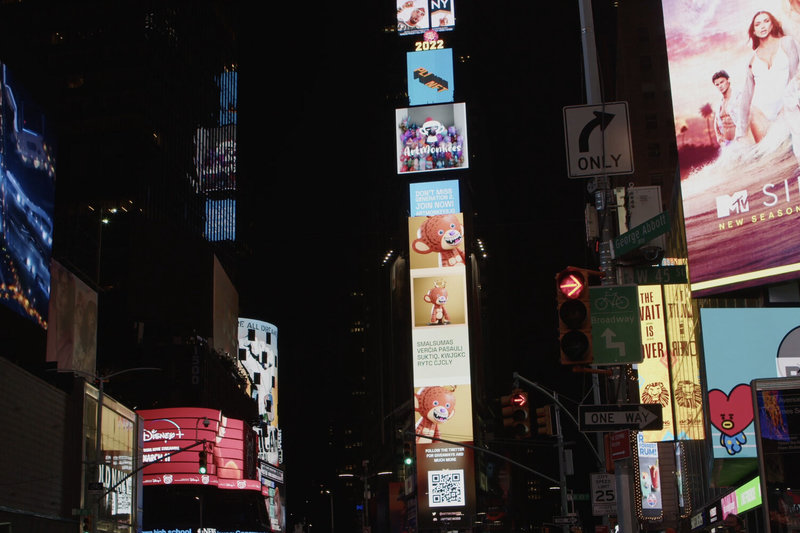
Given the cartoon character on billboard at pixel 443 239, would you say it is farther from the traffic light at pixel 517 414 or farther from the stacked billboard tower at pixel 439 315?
the traffic light at pixel 517 414

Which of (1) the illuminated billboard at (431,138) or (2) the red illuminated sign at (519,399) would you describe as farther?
(1) the illuminated billboard at (431,138)

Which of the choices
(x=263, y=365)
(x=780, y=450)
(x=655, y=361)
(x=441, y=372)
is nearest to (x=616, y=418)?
(x=780, y=450)

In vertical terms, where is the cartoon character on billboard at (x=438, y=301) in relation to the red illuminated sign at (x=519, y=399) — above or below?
above

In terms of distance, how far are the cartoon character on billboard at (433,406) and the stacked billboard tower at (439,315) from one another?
0.34ft

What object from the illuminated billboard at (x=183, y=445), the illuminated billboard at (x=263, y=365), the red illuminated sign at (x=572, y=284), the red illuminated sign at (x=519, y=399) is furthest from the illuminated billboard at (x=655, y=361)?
the illuminated billboard at (x=263, y=365)

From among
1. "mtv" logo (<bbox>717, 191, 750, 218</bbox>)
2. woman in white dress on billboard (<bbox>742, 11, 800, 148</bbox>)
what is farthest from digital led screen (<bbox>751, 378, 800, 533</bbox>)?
woman in white dress on billboard (<bbox>742, 11, 800, 148</bbox>)

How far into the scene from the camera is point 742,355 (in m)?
27.5

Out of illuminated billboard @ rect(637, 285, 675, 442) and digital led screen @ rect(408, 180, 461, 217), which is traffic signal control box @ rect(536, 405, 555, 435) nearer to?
illuminated billboard @ rect(637, 285, 675, 442)

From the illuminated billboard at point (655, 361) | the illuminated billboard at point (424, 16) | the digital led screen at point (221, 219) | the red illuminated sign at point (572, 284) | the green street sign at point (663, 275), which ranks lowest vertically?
the red illuminated sign at point (572, 284)

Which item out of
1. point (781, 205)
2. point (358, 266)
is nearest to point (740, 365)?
point (781, 205)

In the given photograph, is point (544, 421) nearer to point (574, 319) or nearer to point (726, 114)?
point (574, 319)

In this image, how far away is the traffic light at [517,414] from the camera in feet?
60.5

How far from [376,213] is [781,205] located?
5433 inches

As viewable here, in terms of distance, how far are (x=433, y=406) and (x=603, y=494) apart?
71404 millimetres
